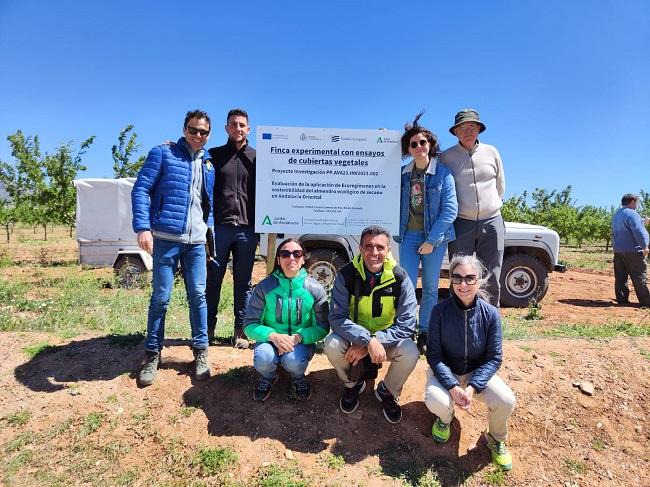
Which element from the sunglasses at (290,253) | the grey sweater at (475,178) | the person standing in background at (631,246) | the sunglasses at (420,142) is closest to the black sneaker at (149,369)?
the sunglasses at (290,253)

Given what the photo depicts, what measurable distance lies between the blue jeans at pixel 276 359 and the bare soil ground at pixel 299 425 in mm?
356

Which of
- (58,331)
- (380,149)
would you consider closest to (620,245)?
(380,149)

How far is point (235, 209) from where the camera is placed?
12.5 ft

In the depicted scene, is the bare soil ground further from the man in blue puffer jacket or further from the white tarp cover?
the white tarp cover

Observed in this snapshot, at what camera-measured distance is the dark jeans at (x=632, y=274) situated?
7.55m

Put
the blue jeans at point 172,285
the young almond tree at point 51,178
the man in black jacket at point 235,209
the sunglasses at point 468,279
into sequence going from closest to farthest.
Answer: the sunglasses at point 468,279 → the blue jeans at point 172,285 → the man in black jacket at point 235,209 → the young almond tree at point 51,178

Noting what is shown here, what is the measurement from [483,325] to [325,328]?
1.21 m

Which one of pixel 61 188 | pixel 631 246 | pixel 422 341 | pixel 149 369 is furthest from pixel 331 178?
pixel 61 188

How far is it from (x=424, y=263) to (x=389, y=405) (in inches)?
51.9

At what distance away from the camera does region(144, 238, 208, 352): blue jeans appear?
3326mm

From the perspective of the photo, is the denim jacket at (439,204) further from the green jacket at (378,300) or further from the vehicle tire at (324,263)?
the vehicle tire at (324,263)

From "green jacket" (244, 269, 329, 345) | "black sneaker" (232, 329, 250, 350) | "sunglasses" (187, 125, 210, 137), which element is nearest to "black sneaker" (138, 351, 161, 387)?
"black sneaker" (232, 329, 250, 350)

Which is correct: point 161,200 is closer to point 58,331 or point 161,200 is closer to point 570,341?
point 58,331

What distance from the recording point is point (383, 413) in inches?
126
